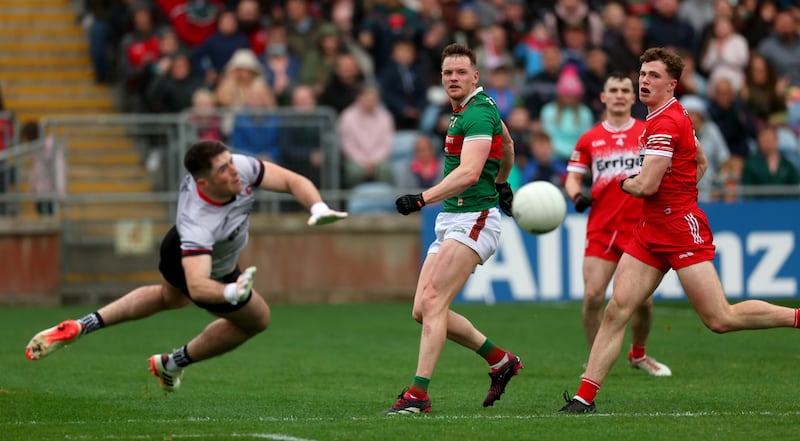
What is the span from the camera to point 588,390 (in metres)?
9.90

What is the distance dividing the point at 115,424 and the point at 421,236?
465 inches

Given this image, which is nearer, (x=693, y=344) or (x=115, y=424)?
(x=115, y=424)

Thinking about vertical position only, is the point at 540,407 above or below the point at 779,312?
below

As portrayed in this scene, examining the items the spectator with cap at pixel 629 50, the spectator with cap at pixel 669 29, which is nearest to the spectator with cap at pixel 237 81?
the spectator with cap at pixel 629 50

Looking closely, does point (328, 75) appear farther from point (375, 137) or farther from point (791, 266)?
point (791, 266)

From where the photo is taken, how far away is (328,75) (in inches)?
→ 883

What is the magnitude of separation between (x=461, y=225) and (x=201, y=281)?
195 centimetres

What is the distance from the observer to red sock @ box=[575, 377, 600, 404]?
9.88 metres

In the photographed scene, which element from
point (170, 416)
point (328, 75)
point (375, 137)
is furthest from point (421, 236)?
point (170, 416)

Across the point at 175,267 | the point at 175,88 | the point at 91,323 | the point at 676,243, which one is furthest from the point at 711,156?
the point at 91,323

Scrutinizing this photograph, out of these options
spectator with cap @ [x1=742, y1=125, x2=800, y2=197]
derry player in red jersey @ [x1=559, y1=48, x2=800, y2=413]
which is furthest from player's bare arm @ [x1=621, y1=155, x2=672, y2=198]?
spectator with cap @ [x1=742, y1=125, x2=800, y2=197]

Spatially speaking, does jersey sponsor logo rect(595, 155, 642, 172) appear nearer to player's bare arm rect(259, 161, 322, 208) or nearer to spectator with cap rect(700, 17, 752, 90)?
player's bare arm rect(259, 161, 322, 208)

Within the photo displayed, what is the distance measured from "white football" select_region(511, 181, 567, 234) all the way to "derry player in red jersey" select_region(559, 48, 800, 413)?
50.0 inches

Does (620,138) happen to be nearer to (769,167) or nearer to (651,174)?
(651,174)
